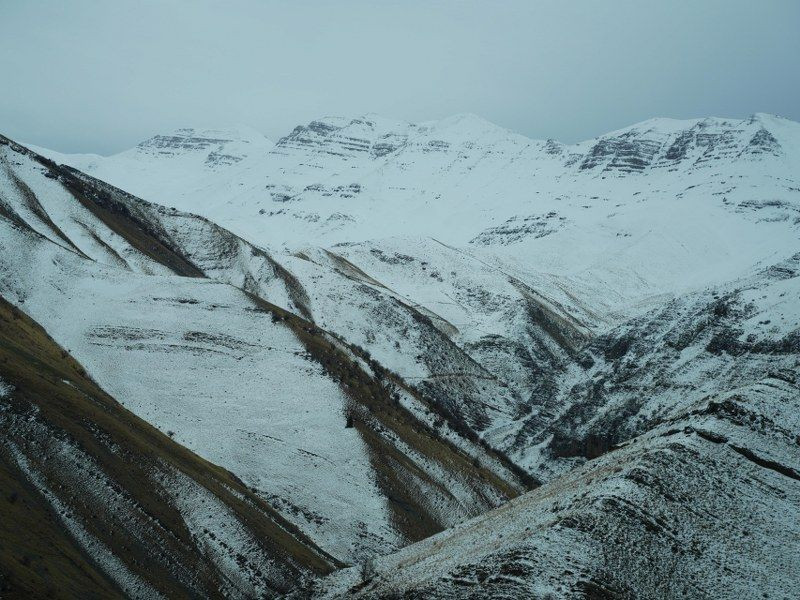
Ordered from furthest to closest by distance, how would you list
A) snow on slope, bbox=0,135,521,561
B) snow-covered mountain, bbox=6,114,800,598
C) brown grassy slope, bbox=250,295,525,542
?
brown grassy slope, bbox=250,295,525,542 < snow on slope, bbox=0,135,521,561 < snow-covered mountain, bbox=6,114,800,598

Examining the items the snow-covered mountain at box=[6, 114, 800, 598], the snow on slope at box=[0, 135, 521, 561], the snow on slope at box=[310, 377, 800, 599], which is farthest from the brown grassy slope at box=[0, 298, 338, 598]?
the snow on slope at box=[310, 377, 800, 599]

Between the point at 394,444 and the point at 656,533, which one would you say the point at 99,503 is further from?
the point at 394,444

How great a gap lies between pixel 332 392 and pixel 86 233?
53.0m

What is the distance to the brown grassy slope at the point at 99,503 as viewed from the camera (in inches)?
1355

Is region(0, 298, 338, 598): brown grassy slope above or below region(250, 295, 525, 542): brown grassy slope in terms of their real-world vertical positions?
above

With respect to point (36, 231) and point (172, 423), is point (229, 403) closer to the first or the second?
point (172, 423)

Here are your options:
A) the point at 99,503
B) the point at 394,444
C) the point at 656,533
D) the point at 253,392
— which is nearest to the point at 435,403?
the point at 394,444

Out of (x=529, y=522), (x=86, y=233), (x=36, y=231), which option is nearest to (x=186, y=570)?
(x=529, y=522)

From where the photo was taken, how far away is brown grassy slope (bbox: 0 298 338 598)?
113 ft

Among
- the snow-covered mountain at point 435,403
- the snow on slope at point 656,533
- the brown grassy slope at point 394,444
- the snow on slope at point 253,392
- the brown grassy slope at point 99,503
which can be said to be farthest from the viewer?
the brown grassy slope at point 394,444

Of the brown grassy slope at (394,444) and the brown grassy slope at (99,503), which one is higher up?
the brown grassy slope at (99,503)

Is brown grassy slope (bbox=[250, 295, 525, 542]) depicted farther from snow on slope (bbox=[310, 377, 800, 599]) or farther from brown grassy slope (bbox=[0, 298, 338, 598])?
snow on slope (bbox=[310, 377, 800, 599])

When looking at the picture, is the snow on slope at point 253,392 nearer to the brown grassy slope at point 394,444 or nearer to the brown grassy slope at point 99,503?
the brown grassy slope at point 394,444

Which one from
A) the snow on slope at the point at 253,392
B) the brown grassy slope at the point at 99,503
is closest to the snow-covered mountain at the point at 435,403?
the snow on slope at the point at 253,392
